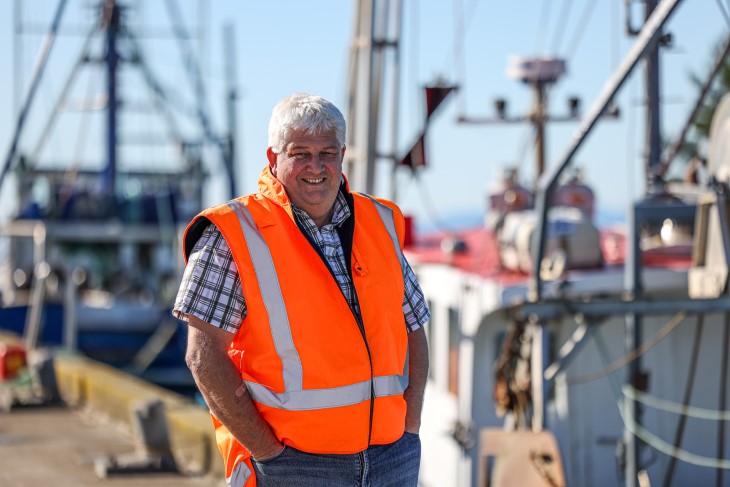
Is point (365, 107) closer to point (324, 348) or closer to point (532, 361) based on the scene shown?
point (532, 361)

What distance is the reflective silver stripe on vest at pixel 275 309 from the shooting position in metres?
3.28

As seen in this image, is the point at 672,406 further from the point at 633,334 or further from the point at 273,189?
the point at 273,189

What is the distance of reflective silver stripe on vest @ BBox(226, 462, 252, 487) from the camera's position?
10.9 ft

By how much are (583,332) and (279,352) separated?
4319mm

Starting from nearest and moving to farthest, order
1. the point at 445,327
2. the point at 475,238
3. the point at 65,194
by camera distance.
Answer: the point at 445,327, the point at 475,238, the point at 65,194

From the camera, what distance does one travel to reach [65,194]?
28672 millimetres

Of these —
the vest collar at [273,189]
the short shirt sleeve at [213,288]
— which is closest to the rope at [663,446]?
the vest collar at [273,189]

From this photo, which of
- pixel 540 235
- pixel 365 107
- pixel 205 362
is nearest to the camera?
pixel 205 362

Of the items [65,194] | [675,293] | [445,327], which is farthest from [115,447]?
[65,194]

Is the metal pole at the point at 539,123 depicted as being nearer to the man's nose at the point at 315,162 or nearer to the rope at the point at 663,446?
the rope at the point at 663,446

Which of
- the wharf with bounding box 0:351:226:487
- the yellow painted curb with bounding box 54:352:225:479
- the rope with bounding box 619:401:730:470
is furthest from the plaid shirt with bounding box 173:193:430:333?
the wharf with bounding box 0:351:226:487

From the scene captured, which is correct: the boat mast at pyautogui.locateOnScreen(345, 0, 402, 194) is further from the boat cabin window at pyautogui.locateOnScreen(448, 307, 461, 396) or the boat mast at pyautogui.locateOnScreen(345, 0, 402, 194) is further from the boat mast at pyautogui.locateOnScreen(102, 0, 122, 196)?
the boat mast at pyautogui.locateOnScreen(102, 0, 122, 196)

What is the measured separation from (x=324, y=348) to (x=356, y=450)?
29 centimetres

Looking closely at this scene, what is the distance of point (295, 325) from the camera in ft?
10.8
